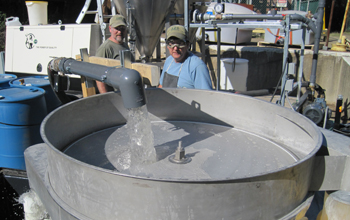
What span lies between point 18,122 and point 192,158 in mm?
2187

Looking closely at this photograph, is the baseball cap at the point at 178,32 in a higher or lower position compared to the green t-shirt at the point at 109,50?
higher

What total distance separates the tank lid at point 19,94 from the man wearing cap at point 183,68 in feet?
4.75

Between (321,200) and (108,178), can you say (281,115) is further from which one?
(108,178)

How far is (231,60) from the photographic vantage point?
17.6ft

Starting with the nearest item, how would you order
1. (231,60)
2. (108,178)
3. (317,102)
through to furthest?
(108,178)
(317,102)
(231,60)

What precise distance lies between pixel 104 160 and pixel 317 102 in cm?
370

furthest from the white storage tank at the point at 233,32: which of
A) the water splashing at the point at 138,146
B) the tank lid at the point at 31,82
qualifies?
the water splashing at the point at 138,146

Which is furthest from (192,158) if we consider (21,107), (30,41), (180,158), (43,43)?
(30,41)

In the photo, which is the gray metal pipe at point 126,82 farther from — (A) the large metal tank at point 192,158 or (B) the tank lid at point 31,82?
(B) the tank lid at point 31,82

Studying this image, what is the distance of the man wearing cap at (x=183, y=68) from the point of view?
2.27 meters

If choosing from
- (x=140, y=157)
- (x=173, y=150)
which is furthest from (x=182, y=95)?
(x=140, y=157)

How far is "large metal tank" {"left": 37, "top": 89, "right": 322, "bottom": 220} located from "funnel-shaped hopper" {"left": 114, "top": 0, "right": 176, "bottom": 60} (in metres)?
2.11

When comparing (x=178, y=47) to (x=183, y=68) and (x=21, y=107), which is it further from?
(x=21, y=107)

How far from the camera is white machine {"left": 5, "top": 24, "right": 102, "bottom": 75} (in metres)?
4.47
